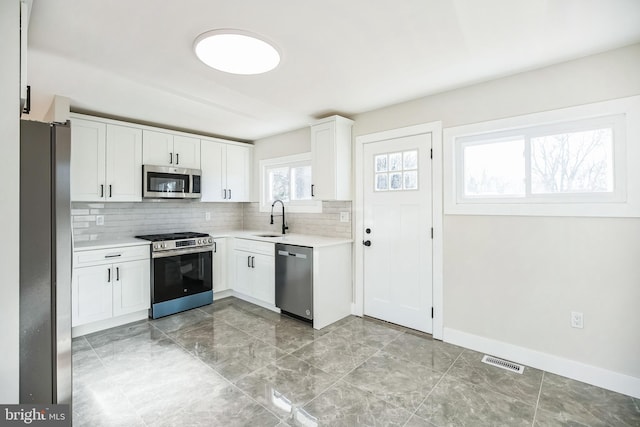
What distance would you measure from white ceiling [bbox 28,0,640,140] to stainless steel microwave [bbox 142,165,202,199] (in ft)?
2.95

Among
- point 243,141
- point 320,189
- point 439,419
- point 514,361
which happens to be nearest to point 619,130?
point 514,361

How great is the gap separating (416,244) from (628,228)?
157cm

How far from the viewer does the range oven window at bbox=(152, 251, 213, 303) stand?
142 inches

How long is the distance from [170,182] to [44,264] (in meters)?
2.88

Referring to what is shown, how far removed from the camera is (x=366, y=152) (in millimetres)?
3584

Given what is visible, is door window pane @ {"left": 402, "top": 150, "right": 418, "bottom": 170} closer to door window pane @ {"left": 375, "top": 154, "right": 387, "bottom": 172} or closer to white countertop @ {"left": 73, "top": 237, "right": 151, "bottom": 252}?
door window pane @ {"left": 375, "top": 154, "right": 387, "bottom": 172}

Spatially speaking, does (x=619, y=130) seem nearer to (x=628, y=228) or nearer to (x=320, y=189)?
(x=628, y=228)

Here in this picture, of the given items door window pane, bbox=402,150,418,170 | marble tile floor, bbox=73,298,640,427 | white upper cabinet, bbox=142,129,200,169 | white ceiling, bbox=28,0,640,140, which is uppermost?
white ceiling, bbox=28,0,640,140

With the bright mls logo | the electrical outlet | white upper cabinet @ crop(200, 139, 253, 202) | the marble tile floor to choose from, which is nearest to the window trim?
white upper cabinet @ crop(200, 139, 253, 202)

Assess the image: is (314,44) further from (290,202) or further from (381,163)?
(290,202)

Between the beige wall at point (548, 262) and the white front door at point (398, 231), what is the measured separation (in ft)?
0.82

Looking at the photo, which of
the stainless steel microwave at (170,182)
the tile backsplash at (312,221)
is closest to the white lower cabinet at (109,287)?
the stainless steel microwave at (170,182)

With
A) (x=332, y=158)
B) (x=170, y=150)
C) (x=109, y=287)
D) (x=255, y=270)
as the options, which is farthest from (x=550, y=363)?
(x=170, y=150)

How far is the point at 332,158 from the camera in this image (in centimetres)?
357
